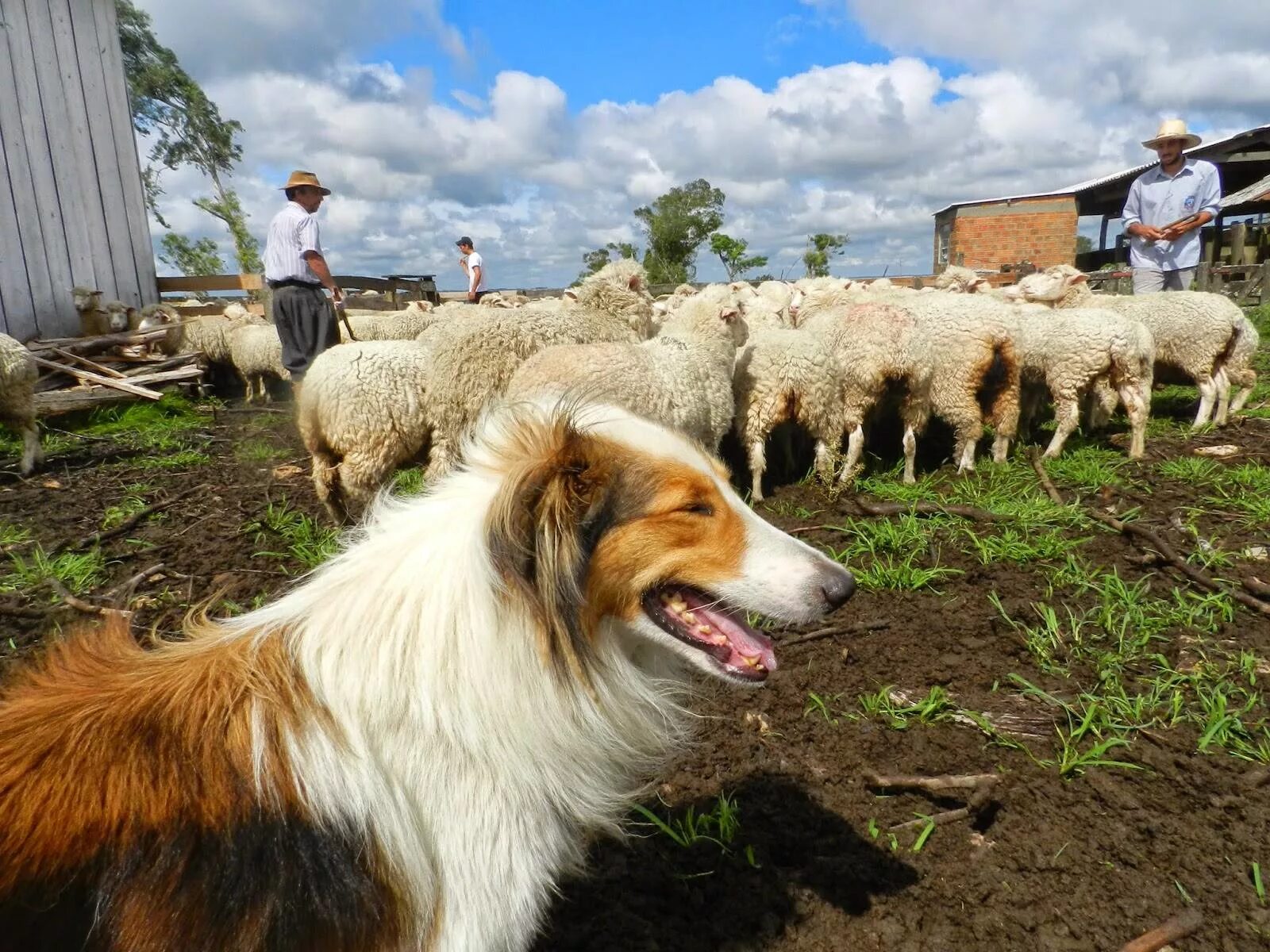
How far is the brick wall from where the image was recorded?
2836cm

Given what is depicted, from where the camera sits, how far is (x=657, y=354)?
5.93 m

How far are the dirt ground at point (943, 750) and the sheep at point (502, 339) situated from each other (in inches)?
54.5

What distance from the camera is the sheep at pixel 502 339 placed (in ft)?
19.0

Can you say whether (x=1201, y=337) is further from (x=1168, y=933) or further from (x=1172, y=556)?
(x=1168, y=933)

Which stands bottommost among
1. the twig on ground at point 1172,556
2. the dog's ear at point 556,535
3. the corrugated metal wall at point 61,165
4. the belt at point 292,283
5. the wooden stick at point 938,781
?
the wooden stick at point 938,781

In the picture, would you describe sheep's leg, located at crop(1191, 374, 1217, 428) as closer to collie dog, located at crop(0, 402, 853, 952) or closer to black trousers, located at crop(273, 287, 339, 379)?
collie dog, located at crop(0, 402, 853, 952)

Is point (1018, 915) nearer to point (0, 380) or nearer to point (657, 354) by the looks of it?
point (657, 354)

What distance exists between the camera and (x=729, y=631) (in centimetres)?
182

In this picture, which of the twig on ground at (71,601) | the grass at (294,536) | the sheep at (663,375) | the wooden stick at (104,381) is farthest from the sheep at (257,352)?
the twig on ground at (71,601)

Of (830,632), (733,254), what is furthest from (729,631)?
(733,254)

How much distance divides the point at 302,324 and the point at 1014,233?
96.9ft

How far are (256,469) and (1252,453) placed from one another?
9537 millimetres

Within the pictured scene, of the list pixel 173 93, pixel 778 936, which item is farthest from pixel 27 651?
pixel 173 93

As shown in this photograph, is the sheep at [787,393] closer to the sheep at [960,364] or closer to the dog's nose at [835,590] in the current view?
the sheep at [960,364]
